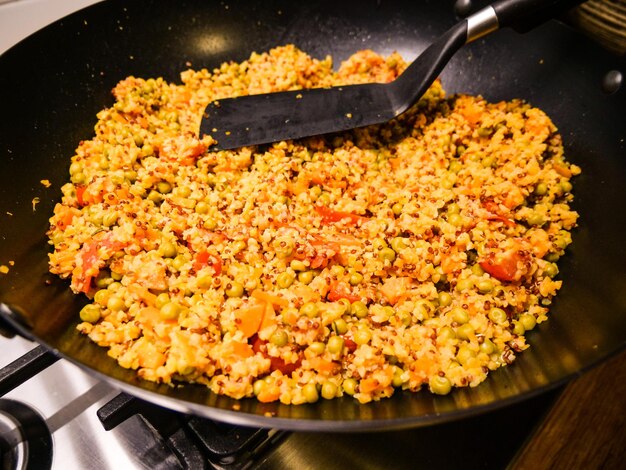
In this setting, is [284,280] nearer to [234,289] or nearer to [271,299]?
[271,299]

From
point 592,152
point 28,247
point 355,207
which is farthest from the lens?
point 592,152

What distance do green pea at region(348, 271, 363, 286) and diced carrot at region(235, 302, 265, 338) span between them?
449 mm

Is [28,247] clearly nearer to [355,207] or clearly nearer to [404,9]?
[355,207]

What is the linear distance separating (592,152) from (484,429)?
1.60m

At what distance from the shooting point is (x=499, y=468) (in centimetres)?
182

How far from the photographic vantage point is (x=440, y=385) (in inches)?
65.6

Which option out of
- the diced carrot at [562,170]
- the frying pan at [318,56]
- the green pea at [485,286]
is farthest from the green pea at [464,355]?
the diced carrot at [562,170]

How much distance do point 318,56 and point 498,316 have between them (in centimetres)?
214

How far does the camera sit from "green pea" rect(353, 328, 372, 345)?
5.94 ft

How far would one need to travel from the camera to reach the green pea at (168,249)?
201 centimetres

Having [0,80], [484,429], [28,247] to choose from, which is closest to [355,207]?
[484,429]

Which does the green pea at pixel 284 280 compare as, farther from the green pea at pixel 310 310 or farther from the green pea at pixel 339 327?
the green pea at pixel 339 327

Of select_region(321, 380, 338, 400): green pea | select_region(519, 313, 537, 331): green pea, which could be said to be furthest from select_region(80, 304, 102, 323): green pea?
select_region(519, 313, 537, 331): green pea

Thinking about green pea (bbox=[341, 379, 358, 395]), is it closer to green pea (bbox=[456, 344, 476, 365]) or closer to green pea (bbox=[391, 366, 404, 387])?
green pea (bbox=[391, 366, 404, 387])
